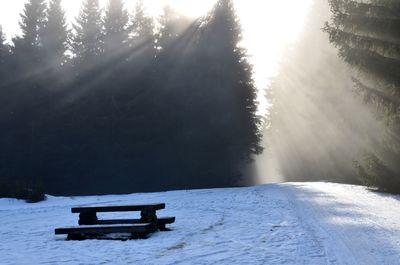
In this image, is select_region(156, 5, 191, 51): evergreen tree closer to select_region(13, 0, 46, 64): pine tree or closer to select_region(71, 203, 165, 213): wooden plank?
select_region(13, 0, 46, 64): pine tree

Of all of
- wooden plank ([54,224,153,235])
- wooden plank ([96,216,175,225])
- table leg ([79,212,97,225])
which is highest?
table leg ([79,212,97,225])

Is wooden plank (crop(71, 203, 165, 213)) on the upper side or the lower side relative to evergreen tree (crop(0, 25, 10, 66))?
lower

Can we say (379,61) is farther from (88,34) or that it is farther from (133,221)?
(88,34)

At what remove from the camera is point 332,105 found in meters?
39.7

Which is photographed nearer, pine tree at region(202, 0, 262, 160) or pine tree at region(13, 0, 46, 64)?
pine tree at region(202, 0, 262, 160)

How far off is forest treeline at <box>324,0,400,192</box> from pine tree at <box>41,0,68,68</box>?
31454 mm

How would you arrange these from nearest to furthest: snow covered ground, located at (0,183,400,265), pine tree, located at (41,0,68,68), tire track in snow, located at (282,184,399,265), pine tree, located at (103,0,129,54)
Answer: tire track in snow, located at (282,184,399,265)
snow covered ground, located at (0,183,400,265)
pine tree, located at (103,0,129,54)
pine tree, located at (41,0,68,68)

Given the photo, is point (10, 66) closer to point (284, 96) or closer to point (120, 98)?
point (120, 98)

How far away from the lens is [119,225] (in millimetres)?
10875

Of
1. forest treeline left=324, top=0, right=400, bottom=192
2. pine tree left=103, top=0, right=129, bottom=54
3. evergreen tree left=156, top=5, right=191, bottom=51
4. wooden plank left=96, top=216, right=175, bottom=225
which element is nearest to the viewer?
wooden plank left=96, top=216, right=175, bottom=225

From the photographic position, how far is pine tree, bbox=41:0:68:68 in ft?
148

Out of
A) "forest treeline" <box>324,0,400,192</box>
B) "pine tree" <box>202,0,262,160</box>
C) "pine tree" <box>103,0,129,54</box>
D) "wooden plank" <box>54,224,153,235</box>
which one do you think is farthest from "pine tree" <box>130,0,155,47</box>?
"wooden plank" <box>54,224,153,235</box>

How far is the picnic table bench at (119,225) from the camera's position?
10602 millimetres

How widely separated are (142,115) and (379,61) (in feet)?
72.5
